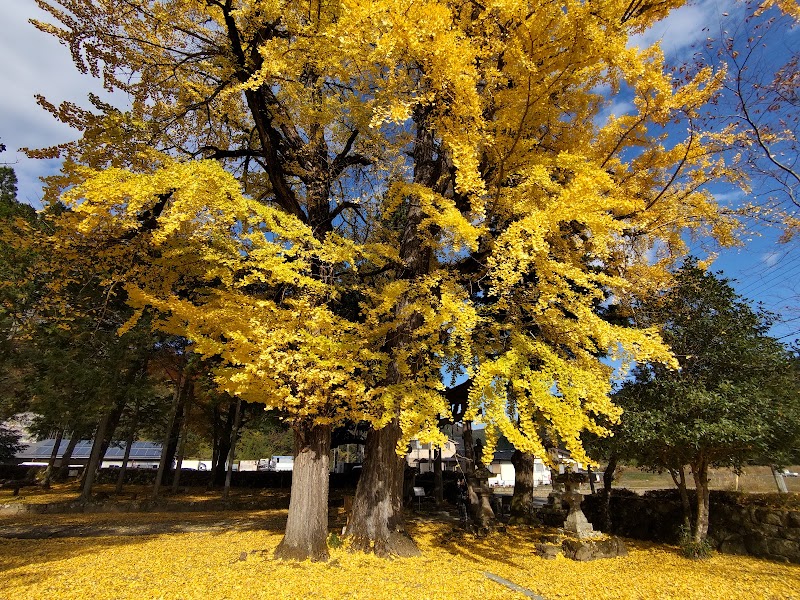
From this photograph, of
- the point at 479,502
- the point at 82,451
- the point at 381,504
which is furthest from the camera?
the point at 82,451

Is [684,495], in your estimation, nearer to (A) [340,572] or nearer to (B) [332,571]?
(A) [340,572]

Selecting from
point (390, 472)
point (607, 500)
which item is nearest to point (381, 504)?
point (390, 472)

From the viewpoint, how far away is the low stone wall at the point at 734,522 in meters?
7.88

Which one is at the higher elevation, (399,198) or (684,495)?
(399,198)

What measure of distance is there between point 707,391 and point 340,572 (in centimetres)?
732

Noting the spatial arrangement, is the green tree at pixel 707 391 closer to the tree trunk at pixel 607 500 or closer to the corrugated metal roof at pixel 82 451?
the tree trunk at pixel 607 500

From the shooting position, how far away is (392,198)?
8078 millimetres

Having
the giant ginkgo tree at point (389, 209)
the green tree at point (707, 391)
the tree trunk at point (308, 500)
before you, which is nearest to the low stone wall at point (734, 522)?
the green tree at point (707, 391)

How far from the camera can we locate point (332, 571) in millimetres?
6004

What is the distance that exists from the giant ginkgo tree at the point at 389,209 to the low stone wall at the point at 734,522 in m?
5.12

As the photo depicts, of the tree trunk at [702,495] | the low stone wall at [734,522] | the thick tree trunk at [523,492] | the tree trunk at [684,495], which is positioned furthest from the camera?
the thick tree trunk at [523,492]

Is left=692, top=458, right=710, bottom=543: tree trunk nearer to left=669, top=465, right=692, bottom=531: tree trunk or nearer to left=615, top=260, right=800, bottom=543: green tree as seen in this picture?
left=615, top=260, right=800, bottom=543: green tree

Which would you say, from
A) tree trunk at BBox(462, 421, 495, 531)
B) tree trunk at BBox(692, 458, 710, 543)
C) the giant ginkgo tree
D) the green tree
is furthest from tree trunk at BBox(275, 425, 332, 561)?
tree trunk at BBox(692, 458, 710, 543)

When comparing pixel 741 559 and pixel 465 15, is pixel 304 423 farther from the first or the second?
pixel 741 559
